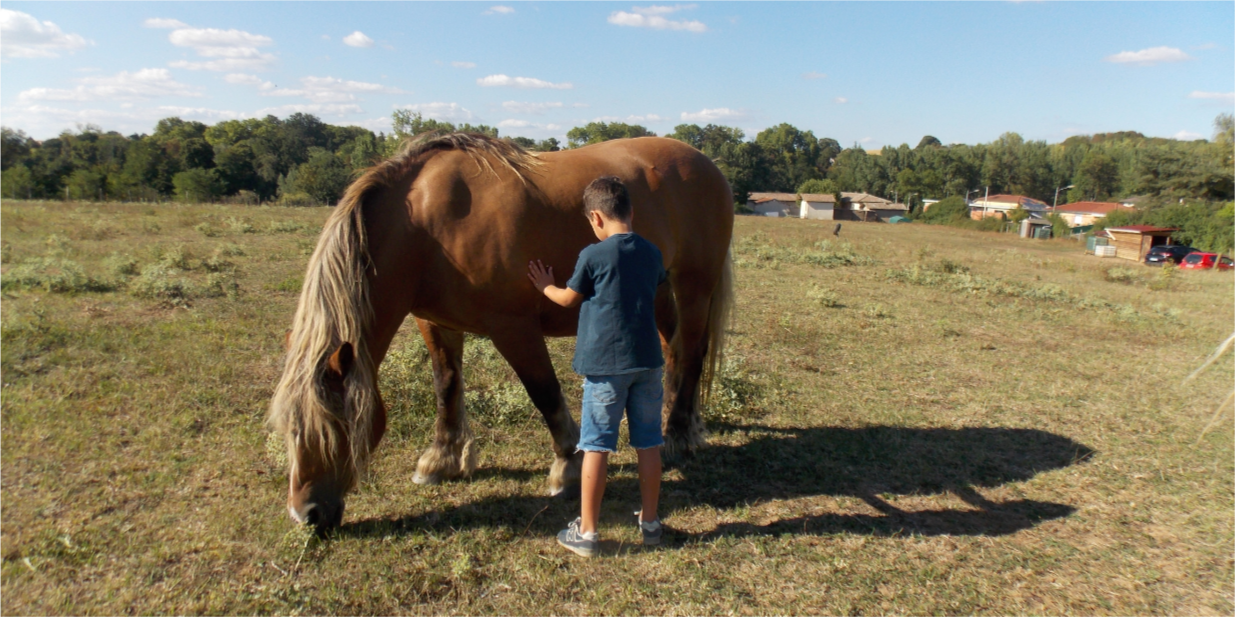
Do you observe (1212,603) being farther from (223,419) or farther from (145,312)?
(145,312)

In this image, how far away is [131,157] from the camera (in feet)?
143

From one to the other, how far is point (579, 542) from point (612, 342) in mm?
1032

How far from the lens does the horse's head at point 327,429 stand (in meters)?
2.73

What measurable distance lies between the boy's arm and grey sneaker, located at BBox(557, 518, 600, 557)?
1.11 m

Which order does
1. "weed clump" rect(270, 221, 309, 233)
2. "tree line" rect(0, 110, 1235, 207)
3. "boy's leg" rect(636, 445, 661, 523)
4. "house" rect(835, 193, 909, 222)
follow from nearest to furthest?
"boy's leg" rect(636, 445, 661, 523) → "weed clump" rect(270, 221, 309, 233) → "tree line" rect(0, 110, 1235, 207) → "house" rect(835, 193, 909, 222)

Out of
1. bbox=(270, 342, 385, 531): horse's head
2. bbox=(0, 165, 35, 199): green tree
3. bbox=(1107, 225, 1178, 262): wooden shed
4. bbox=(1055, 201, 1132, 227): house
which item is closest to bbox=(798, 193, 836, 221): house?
bbox=(1055, 201, 1132, 227): house

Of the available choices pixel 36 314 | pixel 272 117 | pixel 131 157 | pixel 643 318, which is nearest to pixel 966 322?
pixel 643 318

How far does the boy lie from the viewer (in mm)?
2857

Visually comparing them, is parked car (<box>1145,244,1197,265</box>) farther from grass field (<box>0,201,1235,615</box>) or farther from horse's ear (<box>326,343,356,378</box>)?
horse's ear (<box>326,343,356,378</box>)

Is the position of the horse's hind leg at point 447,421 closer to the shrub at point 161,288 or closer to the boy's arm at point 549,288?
the boy's arm at point 549,288

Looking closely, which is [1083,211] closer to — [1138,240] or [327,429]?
[1138,240]

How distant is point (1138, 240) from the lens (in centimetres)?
2973

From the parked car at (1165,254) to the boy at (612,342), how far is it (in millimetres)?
33288

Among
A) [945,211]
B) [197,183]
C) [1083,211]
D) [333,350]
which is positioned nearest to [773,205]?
[945,211]
